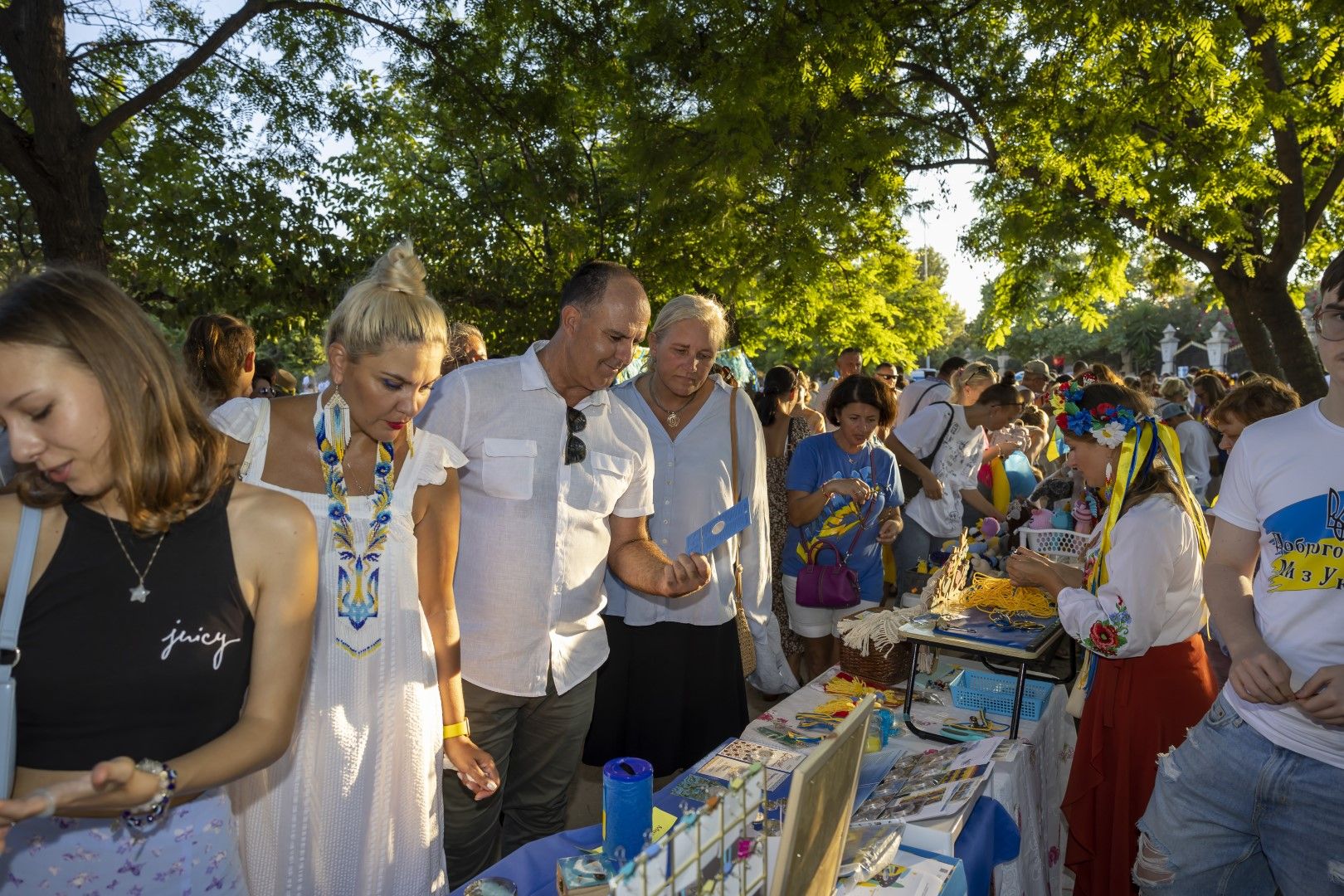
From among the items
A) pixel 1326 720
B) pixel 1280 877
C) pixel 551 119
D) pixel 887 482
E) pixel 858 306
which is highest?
Result: pixel 551 119

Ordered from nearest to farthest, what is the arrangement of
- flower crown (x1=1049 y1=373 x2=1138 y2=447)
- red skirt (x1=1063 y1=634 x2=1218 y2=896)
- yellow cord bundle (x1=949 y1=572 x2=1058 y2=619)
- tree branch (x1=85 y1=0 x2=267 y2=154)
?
red skirt (x1=1063 y1=634 x2=1218 y2=896) → flower crown (x1=1049 y1=373 x2=1138 y2=447) → yellow cord bundle (x1=949 y1=572 x2=1058 y2=619) → tree branch (x1=85 y1=0 x2=267 y2=154)

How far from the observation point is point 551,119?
7.80 metres

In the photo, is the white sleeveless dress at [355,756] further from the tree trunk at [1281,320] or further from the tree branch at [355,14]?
the tree trunk at [1281,320]

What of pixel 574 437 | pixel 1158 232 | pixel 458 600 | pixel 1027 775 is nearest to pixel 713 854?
pixel 458 600

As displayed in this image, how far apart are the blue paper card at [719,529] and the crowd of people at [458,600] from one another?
2cm

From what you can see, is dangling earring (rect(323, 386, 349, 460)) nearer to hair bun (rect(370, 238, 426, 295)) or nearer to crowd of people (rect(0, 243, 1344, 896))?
crowd of people (rect(0, 243, 1344, 896))

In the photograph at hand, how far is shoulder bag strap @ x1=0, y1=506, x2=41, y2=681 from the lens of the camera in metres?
1.24

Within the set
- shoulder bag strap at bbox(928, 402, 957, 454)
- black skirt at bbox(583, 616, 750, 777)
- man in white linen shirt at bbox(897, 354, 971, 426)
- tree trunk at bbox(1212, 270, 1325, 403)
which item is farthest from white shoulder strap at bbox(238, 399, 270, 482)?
tree trunk at bbox(1212, 270, 1325, 403)

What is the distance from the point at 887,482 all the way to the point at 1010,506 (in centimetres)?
269

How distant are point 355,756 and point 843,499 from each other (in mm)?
2969

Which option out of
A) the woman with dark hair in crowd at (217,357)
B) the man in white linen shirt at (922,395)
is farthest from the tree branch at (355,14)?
the man in white linen shirt at (922,395)

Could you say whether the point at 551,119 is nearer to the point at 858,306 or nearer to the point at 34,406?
the point at 858,306

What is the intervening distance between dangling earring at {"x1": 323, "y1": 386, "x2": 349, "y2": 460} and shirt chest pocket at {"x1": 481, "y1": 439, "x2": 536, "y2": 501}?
0.54 m

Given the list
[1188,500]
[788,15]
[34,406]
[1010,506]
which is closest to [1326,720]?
[1188,500]
